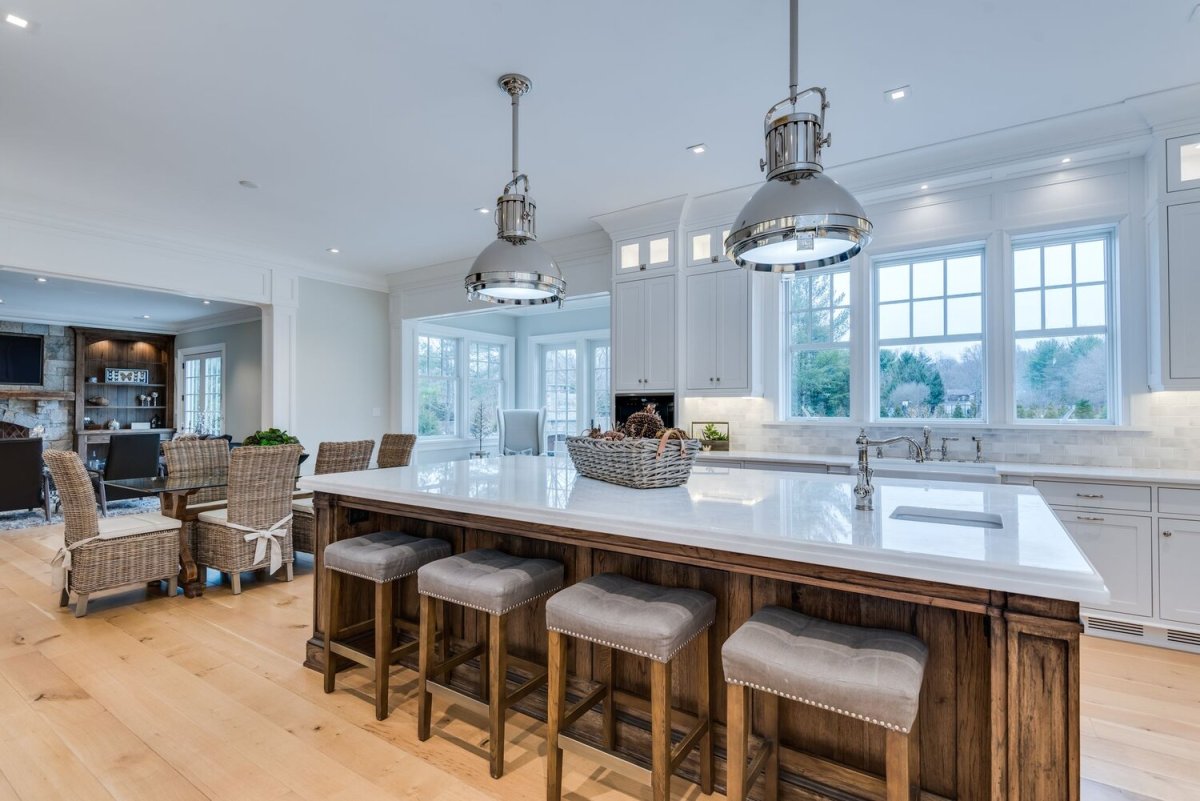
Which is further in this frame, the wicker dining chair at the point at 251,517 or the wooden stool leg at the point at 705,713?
the wicker dining chair at the point at 251,517

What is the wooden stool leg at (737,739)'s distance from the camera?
1.39 m

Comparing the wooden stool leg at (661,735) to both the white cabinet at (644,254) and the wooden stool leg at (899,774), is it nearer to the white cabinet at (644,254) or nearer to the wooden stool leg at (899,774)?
the wooden stool leg at (899,774)

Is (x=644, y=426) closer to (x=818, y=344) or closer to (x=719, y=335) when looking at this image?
(x=719, y=335)

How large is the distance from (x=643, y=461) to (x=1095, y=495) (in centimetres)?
274

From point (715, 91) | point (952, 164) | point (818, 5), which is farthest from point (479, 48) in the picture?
point (952, 164)

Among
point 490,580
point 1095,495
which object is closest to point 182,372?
point 490,580

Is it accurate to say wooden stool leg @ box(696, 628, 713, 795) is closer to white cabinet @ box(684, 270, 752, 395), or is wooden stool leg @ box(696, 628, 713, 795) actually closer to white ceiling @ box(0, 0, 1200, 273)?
white ceiling @ box(0, 0, 1200, 273)

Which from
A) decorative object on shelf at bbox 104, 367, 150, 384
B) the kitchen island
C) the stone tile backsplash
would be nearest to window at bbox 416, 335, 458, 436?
the stone tile backsplash

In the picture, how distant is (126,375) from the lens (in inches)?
386

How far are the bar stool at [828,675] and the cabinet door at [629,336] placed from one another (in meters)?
3.35

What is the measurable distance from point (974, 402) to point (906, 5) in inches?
103

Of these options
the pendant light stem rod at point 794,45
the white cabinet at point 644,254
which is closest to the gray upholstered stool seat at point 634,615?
the pendant light stem rod at point 794,45

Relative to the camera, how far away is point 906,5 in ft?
7.49

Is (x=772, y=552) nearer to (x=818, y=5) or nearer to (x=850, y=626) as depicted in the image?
(x=850, y=626)
